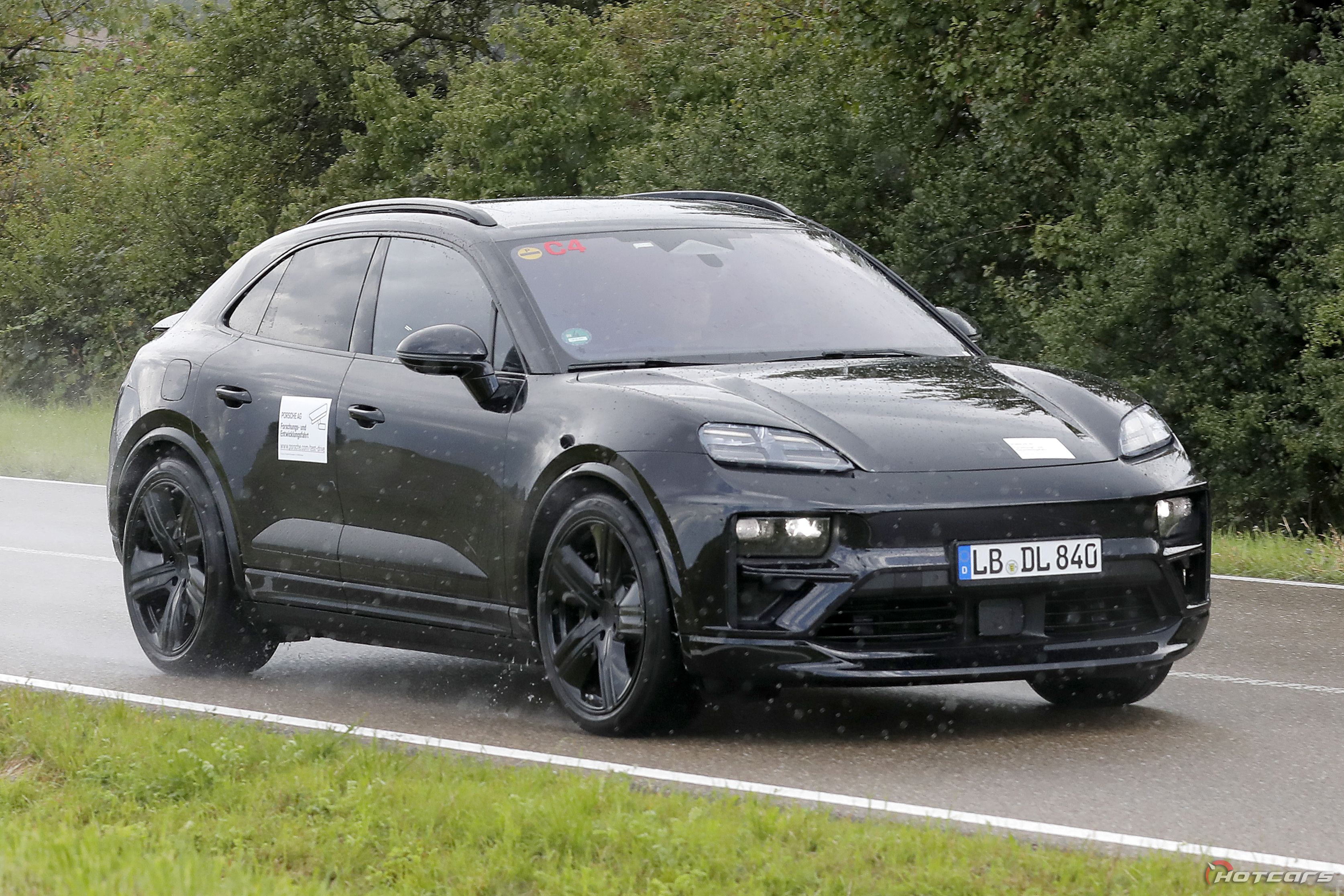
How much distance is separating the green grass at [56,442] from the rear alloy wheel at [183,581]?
11.7 metres

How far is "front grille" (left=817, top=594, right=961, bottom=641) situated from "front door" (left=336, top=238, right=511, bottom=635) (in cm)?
130

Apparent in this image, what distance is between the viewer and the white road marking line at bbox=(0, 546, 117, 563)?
12750mm

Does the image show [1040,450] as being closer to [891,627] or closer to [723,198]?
[891,627]

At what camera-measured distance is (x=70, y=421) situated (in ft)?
86.5

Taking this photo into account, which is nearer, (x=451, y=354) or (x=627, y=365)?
(x=451, y=354)

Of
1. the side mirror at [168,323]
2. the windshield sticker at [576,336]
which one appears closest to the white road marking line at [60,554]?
the side mirror at [168,323]

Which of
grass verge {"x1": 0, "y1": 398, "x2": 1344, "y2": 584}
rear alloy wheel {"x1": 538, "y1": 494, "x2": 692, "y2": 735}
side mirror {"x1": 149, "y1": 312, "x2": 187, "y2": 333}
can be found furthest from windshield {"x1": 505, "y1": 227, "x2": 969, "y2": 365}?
grass verge {"x1": 0, "y1": 398, "x2": 1344, "y2": 584}

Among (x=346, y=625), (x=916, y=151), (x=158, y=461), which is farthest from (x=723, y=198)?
(x=916, y=151)

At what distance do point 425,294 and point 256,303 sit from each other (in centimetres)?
125

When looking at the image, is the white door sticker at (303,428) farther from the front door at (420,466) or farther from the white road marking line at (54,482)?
the white road marking line at (54,482)

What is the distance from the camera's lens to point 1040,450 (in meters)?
6.32

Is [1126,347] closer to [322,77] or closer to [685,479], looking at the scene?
[685,479]

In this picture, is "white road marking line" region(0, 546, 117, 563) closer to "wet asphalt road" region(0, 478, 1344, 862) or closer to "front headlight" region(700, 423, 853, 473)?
"wet asphalt road" region(0, 478, 1344, 862)

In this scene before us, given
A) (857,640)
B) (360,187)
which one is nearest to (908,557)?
(857,640)
